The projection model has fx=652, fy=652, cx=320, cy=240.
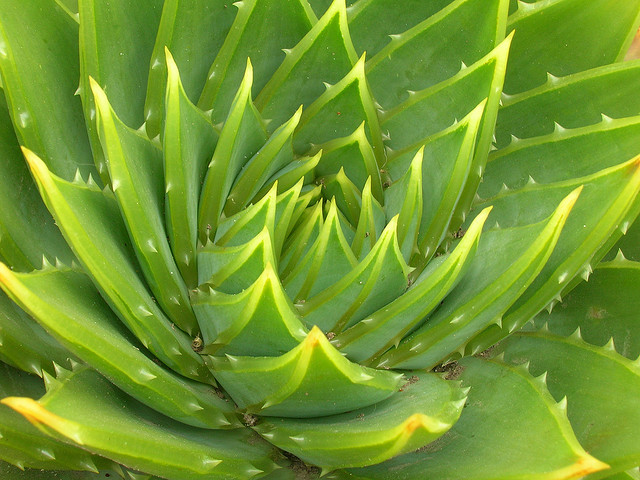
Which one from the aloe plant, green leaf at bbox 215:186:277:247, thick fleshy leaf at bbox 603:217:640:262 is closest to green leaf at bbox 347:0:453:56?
the aloe plant

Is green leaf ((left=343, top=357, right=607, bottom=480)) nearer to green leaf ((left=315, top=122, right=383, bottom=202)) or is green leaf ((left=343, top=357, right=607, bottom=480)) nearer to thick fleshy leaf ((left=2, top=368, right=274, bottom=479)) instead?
thick fleshy leaf ((left=2, top=368, right=274, bottom=479))

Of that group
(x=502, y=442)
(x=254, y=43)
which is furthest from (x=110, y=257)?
(x=502, y=442)

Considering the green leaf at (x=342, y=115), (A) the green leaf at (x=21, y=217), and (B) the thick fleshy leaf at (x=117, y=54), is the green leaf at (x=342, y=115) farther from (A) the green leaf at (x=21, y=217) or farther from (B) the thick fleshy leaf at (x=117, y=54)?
(A) the green leaf at (x=21, y=217)

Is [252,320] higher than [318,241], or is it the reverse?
[318,241]

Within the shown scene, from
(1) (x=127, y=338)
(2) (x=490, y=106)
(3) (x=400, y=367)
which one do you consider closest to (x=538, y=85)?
(2) (x=490, y=106)

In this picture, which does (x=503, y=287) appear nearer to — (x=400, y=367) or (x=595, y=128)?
(x=400, y=367)

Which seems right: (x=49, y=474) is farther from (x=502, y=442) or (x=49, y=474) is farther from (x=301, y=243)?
(x=502, y=442)

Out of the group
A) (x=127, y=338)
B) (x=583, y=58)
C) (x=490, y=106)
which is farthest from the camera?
(x=583, y=58)

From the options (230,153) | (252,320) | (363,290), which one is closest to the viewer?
(252,320)
